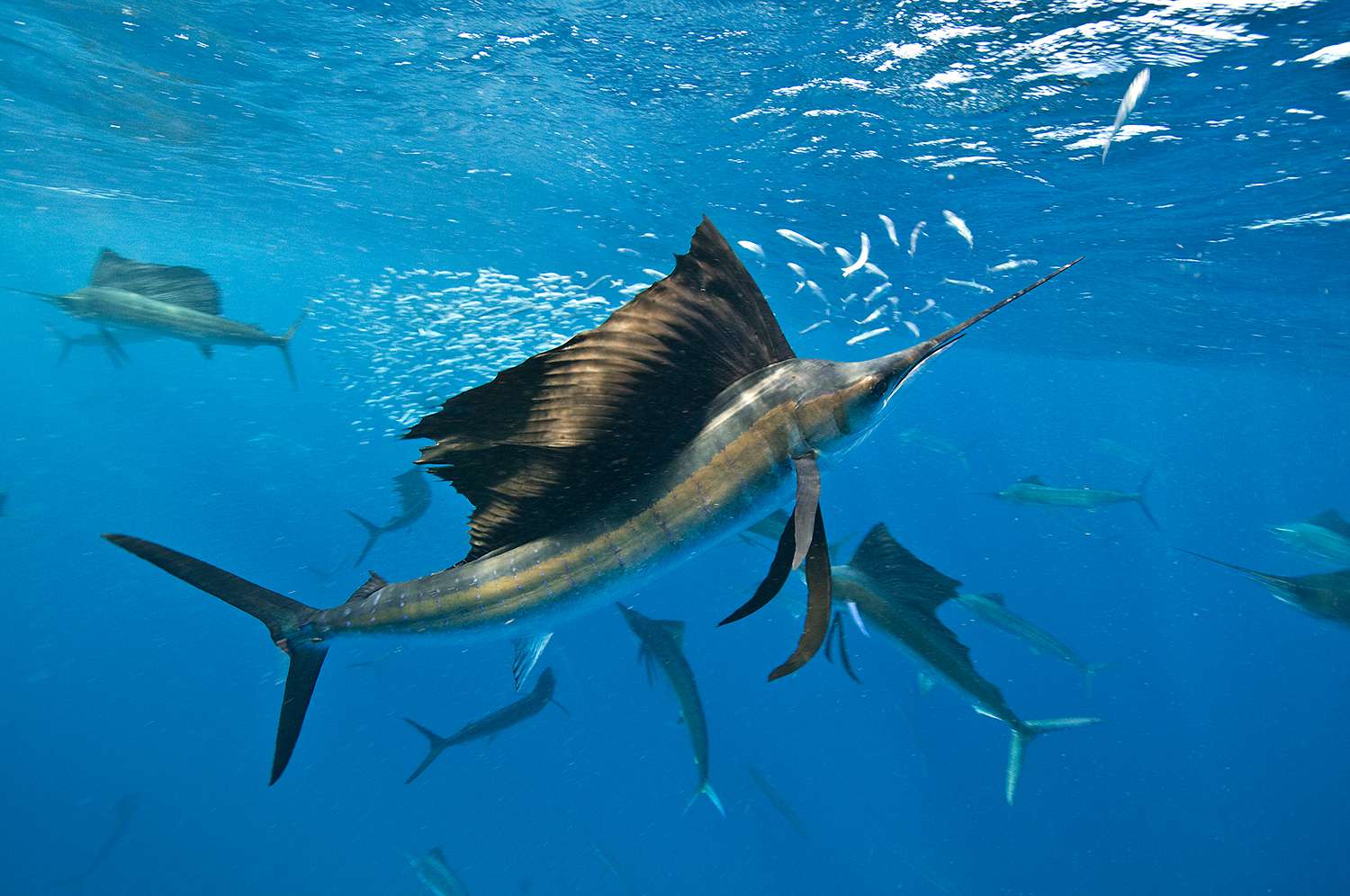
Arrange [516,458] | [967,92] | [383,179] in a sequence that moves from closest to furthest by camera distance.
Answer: [516,458] < [967,92] < [383,179]

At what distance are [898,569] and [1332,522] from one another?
35.2ft

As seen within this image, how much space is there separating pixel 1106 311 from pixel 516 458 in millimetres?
24324

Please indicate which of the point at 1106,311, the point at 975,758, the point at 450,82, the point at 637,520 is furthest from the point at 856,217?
the point at 975,758

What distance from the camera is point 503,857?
54.0 feet

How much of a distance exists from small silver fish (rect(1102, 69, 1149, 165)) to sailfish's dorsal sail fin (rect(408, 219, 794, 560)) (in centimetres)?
594

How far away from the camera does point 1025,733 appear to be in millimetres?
5258

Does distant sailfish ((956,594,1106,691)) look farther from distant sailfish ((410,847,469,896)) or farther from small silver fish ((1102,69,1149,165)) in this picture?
distant sailfish ((410,847,469,896))

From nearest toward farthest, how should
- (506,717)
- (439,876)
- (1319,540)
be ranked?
1. (506,717)
2. (439,876)
3. (1319,540)

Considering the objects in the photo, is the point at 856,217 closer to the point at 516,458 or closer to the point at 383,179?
the point at 383,179

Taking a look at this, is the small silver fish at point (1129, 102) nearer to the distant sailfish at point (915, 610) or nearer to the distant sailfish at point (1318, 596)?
the distant sailfish at point (1318, 596)

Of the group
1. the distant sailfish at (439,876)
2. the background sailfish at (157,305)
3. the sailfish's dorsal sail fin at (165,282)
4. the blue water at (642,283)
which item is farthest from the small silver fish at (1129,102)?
the distant sailfish at (439,876)

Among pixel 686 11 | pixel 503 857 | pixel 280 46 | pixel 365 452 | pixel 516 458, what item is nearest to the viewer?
pixel 516 458

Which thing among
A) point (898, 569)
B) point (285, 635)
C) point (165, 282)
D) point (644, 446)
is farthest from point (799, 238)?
point (285, 635)

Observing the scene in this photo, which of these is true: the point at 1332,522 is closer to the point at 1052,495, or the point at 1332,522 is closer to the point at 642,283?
the point at 1052,495
